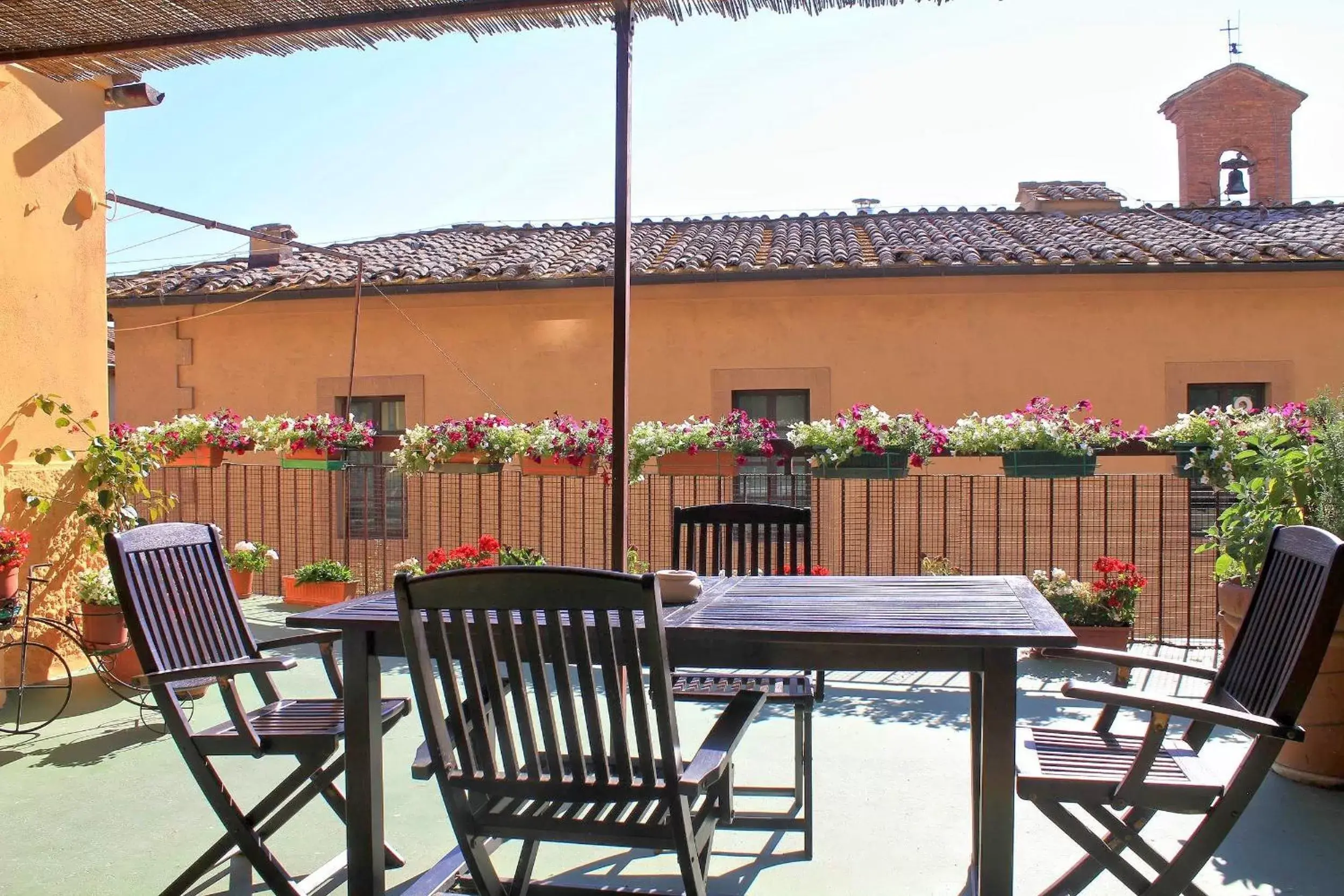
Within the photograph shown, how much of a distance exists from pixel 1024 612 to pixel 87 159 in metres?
4.59

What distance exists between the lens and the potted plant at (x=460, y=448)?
5551 mm

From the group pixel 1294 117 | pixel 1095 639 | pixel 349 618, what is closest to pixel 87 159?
pixel 349 618

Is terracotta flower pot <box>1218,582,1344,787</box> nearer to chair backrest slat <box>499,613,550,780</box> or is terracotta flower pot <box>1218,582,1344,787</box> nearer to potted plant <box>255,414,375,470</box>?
chair backrest slat <box>499,613,550,780</box>

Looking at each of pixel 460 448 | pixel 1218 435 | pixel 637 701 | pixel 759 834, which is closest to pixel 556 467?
pixel 460 448

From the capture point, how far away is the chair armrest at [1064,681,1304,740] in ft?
6.50

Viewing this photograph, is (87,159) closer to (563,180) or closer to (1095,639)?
(563,180)

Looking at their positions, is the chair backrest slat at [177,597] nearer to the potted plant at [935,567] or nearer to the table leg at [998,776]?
the table leg at [998,776]

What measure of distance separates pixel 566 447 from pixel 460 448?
68 centimetres

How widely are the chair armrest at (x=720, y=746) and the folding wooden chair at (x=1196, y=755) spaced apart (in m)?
0.54

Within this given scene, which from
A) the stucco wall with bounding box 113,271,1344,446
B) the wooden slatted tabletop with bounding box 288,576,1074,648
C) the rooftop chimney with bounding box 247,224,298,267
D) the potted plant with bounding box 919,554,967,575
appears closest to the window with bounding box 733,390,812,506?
the stucco wall with bounding box 113,271,1344,446

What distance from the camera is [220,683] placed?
8.36 feet

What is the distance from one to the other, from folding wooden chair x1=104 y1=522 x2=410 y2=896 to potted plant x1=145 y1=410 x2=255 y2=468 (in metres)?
3.45

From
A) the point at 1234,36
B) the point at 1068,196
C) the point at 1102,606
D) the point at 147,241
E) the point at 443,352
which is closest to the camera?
the point at 1102,606

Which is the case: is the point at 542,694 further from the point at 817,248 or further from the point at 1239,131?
the point at 1239,131
